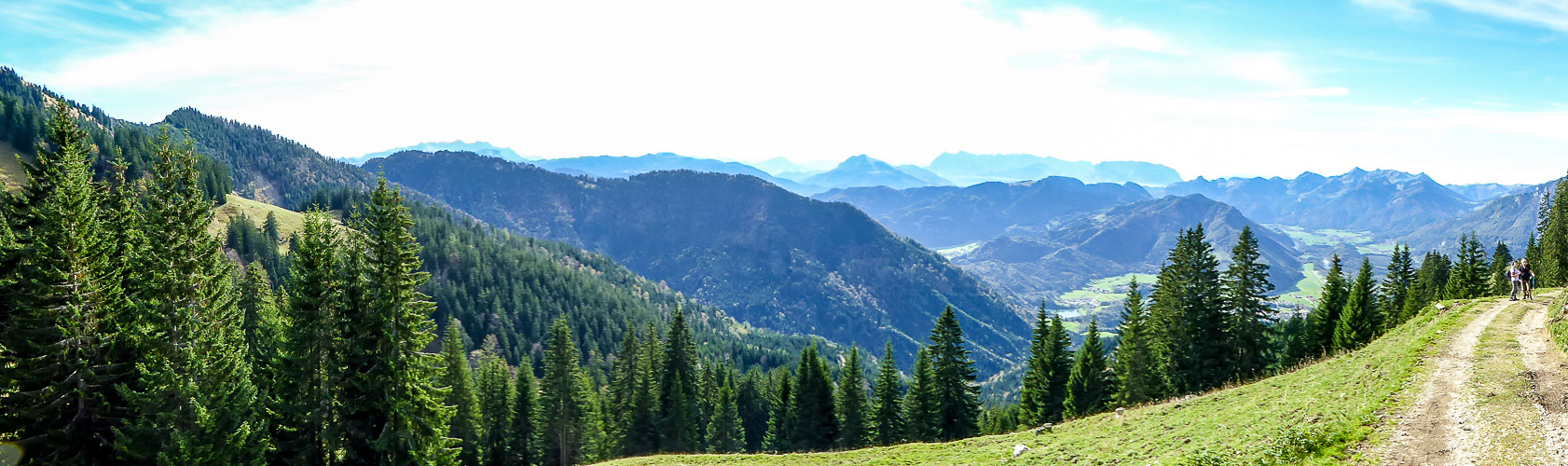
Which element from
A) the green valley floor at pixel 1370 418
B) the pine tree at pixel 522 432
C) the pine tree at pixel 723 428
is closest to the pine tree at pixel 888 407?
the pine tree at pixel 723 428

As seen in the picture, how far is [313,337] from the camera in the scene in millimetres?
30469

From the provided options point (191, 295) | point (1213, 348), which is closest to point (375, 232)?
point (191, 295)

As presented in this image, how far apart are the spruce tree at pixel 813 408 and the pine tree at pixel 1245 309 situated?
32.8 m

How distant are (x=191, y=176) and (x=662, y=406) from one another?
1726 inches

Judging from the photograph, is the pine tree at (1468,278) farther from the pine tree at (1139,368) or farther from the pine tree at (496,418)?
the pine tree at (496,418)

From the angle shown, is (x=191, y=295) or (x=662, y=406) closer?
(x=191, y=295)

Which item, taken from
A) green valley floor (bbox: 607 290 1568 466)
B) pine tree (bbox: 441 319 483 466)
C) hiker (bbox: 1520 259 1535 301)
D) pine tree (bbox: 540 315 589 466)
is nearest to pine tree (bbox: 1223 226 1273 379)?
hiker (bbox: 1520 259 1535 301)

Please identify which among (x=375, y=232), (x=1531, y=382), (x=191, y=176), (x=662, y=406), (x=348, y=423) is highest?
(x=191, y=176)

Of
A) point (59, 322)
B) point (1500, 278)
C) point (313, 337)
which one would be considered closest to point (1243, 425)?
point (313, 337)

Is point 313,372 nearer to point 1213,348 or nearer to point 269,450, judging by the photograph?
point 269,450

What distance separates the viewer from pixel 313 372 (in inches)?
1230

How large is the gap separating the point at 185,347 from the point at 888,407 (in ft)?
166

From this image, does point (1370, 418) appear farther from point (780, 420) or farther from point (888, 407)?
point (780, 420)

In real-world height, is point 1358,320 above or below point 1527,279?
below
